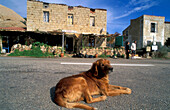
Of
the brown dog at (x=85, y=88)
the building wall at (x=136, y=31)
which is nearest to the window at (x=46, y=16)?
the brown dog at (x=85, y=88)

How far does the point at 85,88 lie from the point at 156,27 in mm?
27667

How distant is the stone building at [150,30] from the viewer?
21.9 m

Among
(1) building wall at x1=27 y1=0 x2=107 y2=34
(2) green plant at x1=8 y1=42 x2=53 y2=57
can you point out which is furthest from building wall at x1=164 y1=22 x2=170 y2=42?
(2) green plant at x1=8 y1=42 x2=53 y2=57

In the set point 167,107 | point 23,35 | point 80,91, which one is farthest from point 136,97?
point 23,35

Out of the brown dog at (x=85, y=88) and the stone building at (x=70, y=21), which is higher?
the stone building at (x=70, y=21)

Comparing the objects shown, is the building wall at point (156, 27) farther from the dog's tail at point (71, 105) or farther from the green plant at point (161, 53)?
the dog's tail at point (71, 105)

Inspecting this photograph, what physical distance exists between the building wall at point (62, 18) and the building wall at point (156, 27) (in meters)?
10.7

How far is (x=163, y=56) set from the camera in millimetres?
13695

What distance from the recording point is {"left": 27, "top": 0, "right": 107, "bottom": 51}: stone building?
15.9 m

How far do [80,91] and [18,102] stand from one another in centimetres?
125

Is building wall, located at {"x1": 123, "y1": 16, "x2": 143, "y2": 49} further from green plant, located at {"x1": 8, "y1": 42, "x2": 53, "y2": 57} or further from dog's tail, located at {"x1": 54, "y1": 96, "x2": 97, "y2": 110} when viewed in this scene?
dog's tail, located at {"x1": 54, "y1": 96, "x2": 97, "y2": 110}

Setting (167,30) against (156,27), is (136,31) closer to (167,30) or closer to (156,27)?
(156,27)

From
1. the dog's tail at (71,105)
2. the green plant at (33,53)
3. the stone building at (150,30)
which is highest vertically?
the stone building at (150,30)

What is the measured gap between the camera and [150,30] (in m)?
22.3
